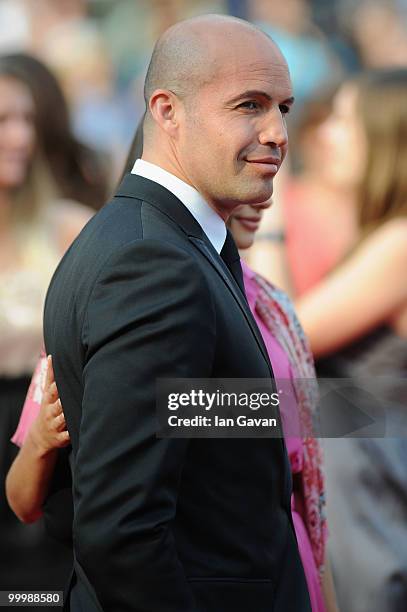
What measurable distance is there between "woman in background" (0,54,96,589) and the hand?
2.05 meters

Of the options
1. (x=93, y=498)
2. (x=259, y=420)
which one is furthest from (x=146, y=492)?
(x=259, y=420)

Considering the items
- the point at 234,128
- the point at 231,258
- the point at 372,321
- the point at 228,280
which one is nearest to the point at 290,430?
the point at 231,258

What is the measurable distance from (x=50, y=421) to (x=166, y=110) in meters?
0.52

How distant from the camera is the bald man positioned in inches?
55.6

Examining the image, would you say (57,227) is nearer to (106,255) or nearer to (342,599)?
(342,599)

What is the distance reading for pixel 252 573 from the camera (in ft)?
5.02

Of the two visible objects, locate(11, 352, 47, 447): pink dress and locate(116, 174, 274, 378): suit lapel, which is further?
locate(11, 352, 47, 447): pink dress

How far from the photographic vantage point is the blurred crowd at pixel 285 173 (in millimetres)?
3262

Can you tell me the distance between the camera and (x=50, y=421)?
1.76 meters

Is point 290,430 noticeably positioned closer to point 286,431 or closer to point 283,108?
point 286,431

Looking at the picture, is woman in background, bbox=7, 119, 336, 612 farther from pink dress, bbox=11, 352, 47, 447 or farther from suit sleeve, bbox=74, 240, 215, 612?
suit sleeve, bbox=74, 240, 215, 612

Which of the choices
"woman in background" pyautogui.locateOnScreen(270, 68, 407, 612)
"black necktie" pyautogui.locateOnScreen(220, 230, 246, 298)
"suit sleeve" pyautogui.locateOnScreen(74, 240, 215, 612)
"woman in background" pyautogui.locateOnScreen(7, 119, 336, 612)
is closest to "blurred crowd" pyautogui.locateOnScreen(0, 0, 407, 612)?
Result: "woman in background" pyautogui.locateOnScreen(270, 68, 407, 612)

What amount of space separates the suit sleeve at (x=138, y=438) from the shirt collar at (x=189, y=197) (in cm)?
22

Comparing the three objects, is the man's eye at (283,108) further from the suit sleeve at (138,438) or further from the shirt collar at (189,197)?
the suit sleeve at (138,438)
